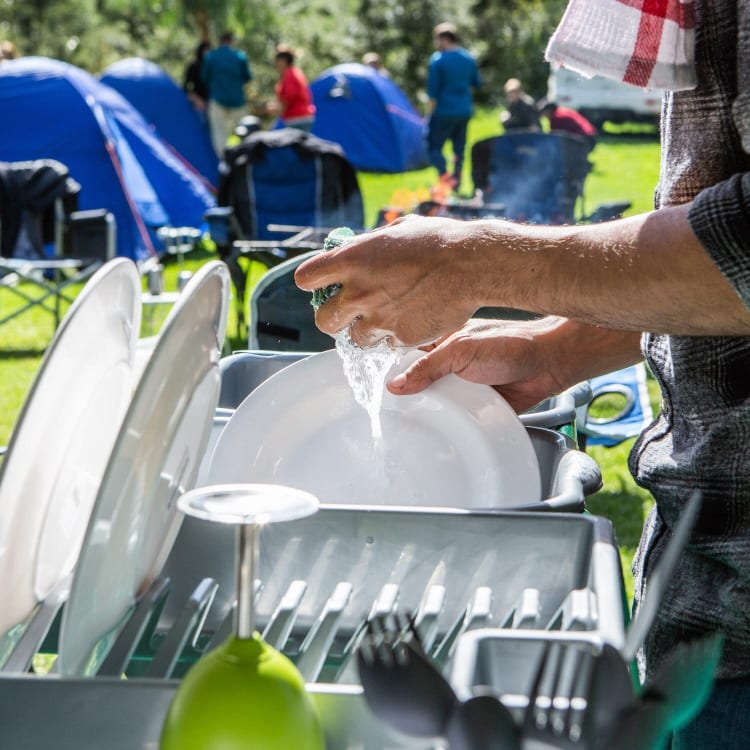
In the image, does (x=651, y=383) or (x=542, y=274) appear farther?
(x=651, y=383)

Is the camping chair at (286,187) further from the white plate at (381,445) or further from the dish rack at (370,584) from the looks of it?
the dish rack at (370,584)

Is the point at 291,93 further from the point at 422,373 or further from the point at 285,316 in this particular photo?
the point at 422,373

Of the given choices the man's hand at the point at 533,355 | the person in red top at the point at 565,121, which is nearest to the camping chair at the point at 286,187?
the person in red top at the point at 565,121

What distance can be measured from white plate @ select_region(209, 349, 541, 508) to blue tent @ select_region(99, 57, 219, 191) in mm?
10722

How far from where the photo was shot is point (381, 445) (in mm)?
1320

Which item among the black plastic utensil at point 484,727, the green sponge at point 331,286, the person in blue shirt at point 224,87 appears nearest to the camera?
the black plastic utensil at point 484,727

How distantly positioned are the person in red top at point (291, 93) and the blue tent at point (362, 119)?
2411 mm

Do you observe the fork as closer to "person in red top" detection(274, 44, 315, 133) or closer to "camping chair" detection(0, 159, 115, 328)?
"camping chair" detection(0, 159, 115, 328)

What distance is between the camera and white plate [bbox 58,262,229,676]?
82 centimetres

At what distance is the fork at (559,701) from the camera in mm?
623

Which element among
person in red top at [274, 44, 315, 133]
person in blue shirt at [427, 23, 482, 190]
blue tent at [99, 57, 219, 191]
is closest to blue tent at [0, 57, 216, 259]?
blue tent at [99, 57, 219, 191]

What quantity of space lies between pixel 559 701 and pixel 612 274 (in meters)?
0.42

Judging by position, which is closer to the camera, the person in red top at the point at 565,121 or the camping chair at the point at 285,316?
the camping chair at the point at 285,316

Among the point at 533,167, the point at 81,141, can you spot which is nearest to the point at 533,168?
the point at 533,167
